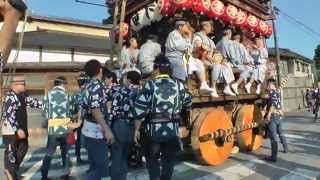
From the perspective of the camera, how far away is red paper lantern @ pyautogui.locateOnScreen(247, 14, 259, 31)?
11733mm

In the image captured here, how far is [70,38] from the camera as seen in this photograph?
25.9m

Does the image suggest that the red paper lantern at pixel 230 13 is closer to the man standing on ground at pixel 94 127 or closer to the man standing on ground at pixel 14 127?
the man standing on ground at pixel 14 127

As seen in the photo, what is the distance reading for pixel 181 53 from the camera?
8.86 meters

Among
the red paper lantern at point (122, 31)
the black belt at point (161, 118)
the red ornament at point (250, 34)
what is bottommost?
the black belt at point (161, 118)

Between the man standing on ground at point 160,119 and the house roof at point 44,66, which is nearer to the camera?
the man standing on ground at point 160,119

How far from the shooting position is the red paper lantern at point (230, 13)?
10.5 m

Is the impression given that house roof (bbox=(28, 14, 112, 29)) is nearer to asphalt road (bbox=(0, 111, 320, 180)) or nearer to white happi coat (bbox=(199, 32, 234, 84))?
asphalt road (bbox=(0, 111, 320, 180))

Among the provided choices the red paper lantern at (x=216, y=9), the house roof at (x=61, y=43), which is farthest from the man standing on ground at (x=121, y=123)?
the house roof at (x=61, y=43)

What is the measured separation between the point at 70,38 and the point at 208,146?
18.3m

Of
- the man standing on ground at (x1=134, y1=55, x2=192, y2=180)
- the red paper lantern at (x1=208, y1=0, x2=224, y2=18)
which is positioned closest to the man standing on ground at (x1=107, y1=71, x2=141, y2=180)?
the man standing on ground at (x1=134, y1=55, x2=192, y2=180)

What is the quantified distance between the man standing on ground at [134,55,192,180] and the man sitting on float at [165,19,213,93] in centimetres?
213

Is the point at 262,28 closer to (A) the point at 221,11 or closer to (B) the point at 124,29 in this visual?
(A) the point at 221,11

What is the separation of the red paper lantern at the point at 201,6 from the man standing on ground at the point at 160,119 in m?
3.26

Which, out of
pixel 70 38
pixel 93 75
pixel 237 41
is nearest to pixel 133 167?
pixel 93 75
